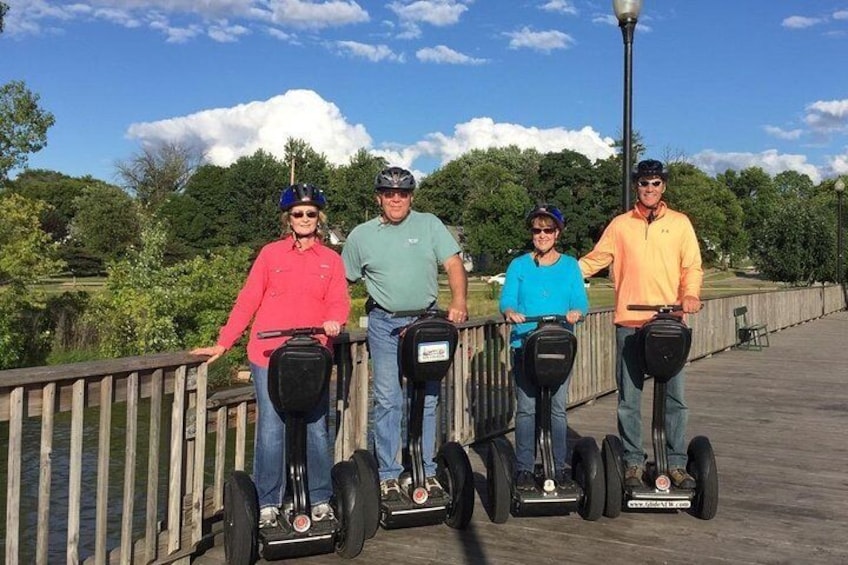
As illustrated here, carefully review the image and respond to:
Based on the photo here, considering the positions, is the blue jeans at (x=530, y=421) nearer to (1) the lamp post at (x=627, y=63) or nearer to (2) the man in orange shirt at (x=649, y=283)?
(2) the man in orange shirt at (x=649, y=283)

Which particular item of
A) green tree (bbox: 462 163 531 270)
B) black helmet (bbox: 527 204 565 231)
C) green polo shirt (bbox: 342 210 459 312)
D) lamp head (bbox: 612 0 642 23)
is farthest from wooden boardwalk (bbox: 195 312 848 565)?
green tree (bbox: 462 163 531 270)

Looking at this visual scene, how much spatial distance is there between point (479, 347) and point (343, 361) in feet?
6.08

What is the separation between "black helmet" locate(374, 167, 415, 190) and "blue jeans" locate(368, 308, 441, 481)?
65cm

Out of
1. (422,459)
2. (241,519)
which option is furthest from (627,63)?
(241,519)

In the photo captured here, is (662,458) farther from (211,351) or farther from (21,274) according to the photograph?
(21,274)

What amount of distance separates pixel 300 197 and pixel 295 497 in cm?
138

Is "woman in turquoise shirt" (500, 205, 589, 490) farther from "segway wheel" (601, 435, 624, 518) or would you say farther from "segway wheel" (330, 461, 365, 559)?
"segway wheel" (330, 461, 365, 559)

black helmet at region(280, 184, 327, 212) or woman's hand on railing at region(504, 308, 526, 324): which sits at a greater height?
black helmet at region(280, 184, 327, 212)

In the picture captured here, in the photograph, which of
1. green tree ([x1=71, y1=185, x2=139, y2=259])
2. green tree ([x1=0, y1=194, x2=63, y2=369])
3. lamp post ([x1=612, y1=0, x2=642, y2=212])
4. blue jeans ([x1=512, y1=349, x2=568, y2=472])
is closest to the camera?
blue jeans ([x1=512, y1=349, x2=568, y2=472])

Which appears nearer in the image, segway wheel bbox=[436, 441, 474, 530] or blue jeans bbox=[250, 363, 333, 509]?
blue jeans bbox=[250, 363, 333, 509]

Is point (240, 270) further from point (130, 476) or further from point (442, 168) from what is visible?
point (442, 168)

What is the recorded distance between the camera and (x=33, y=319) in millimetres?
19969

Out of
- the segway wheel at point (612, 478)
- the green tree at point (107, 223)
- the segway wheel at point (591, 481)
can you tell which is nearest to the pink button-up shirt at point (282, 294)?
the segway wheel at point (591, 481)

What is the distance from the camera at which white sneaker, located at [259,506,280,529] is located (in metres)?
3.63
